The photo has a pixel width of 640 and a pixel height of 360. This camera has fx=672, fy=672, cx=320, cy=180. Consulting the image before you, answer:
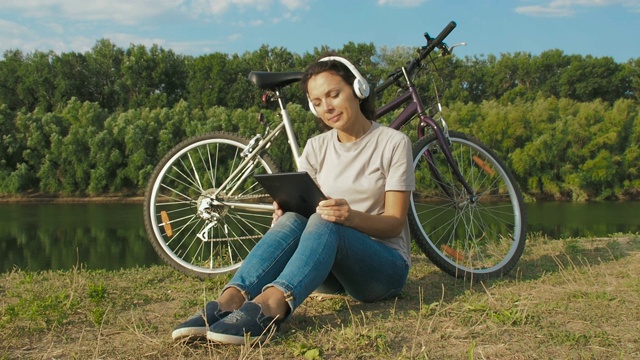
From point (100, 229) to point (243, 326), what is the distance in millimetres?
19630

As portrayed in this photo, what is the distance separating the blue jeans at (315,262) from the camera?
2.50m

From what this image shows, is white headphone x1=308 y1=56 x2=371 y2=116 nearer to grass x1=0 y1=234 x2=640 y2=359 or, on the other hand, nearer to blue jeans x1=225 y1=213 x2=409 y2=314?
blue jeans x1=225 y1=213 x2=409 y2=314

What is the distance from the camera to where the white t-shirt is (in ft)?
9.41

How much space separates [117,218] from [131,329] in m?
22.1

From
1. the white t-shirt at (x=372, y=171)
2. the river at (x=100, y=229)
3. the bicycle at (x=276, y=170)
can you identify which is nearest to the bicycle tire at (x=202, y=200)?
the bicycle at (x=276, y=170)

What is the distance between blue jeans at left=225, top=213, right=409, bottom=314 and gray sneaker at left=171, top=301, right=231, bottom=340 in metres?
0.15

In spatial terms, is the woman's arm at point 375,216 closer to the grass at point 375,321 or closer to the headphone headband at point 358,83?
the grass at point 375,321

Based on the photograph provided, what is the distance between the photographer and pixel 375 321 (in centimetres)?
272

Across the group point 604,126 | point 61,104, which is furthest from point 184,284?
point 61,104

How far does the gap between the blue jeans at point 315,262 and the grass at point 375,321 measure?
0.14 metres

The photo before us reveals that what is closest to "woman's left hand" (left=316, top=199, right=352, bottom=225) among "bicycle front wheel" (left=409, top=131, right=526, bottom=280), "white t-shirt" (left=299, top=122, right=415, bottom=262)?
"white t-shirt" (left=299, top=122, right=415, bottom=262)

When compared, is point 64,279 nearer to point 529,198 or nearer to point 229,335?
point 229,335

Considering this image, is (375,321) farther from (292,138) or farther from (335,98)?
(292,138)

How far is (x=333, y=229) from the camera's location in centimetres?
261
